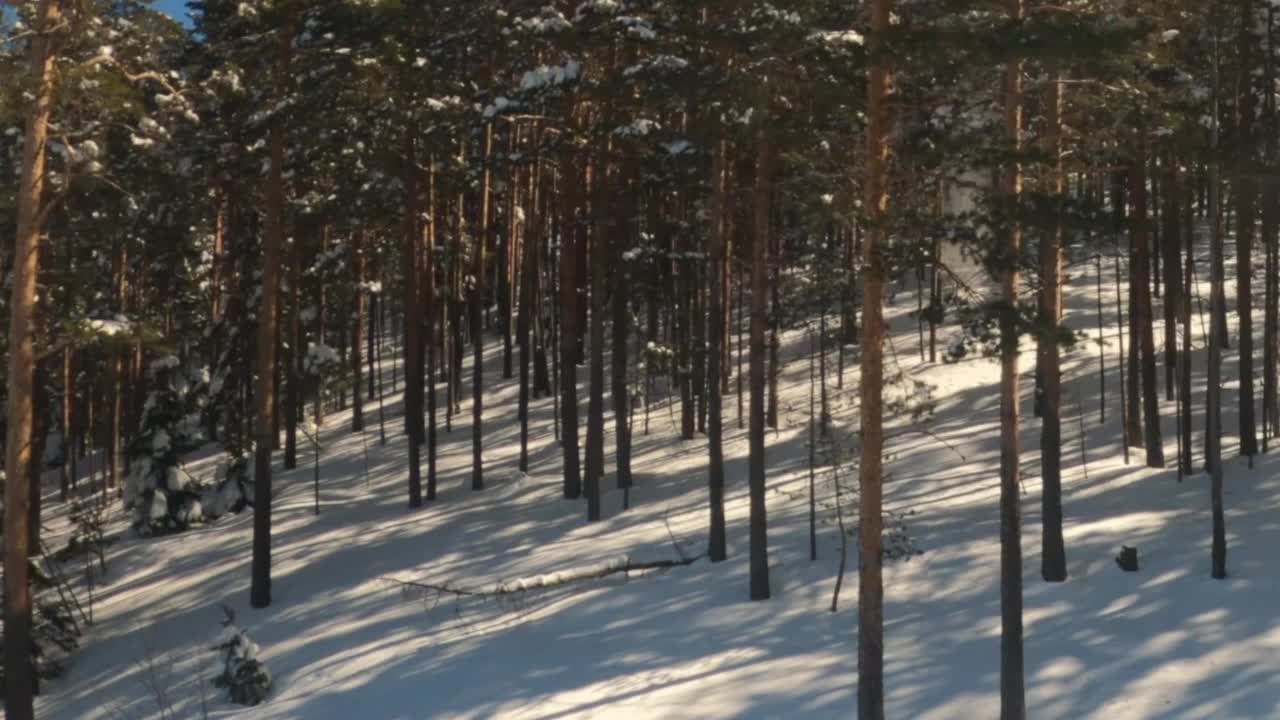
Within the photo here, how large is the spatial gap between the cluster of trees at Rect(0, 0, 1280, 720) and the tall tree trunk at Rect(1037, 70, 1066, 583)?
2.4 inches

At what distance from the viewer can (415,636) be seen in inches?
713

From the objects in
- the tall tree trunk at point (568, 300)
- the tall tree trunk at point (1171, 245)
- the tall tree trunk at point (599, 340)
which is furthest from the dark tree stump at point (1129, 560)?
the tall tree trunk at point (568, 300)

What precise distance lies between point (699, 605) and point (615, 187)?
8660 mm

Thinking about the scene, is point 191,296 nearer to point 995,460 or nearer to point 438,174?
point 438,174

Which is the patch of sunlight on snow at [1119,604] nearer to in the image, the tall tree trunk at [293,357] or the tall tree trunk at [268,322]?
the tall tree trunk at [268,322]

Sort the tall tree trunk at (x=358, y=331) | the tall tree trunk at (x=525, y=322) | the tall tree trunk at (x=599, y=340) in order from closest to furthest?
the tall tree trunk at (x=599, y=340) < the tall tree trunk at (x=525, y=322) < the tall tree trunk at (x=358, y=331)

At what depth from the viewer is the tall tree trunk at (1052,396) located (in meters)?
14.5

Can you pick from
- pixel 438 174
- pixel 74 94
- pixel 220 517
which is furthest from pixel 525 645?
pixel 220 517

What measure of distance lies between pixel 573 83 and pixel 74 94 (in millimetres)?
9265

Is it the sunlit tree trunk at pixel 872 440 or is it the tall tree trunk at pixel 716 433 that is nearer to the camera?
the sunlit tree trunk at pixel 872 440

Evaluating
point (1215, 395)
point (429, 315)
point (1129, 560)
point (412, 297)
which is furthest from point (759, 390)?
point (429, 315)

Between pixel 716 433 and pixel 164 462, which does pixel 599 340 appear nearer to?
pixel 716 433

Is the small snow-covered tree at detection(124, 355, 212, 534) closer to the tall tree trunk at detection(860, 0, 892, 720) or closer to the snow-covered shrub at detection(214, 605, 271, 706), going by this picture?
the snow-covered shrub at detection(214, 605, 271, 706)

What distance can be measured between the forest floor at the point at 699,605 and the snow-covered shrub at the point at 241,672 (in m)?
0.26
